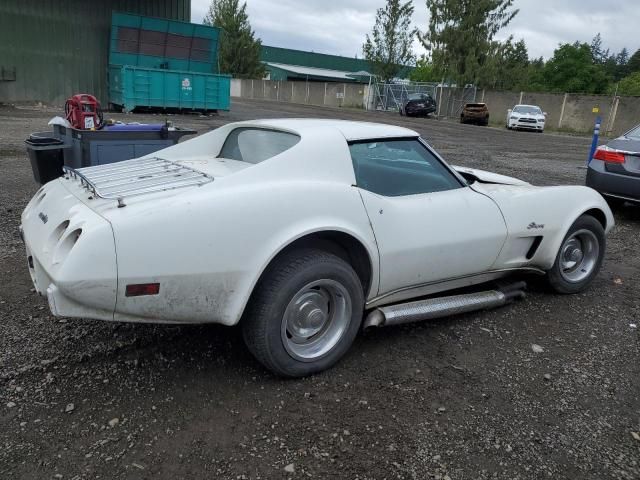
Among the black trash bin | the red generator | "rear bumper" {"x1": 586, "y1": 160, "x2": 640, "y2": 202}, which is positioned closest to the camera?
the black trash bin

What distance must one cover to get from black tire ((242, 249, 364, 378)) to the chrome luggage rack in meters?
0.60

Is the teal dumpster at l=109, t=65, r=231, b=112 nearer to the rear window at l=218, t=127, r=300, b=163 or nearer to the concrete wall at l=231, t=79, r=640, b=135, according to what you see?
the rear window at l=218, t=127, r=300, b=163

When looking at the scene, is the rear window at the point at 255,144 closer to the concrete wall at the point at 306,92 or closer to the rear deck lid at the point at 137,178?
the rear deck lid at the point at 137,178

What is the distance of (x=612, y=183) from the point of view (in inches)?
260

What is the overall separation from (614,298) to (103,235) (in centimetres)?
384

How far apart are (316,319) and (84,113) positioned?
154 inches

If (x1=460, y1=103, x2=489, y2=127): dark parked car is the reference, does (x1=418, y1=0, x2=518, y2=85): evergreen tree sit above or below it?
above

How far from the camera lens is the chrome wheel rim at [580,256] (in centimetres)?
407

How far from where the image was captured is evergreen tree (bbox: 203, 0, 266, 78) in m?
48.1

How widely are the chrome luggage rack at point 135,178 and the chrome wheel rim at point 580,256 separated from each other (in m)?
2.85

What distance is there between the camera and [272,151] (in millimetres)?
3188

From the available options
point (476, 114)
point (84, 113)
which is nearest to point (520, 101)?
point (476, 114)

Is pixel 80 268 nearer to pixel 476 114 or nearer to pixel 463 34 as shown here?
pixel 476 114

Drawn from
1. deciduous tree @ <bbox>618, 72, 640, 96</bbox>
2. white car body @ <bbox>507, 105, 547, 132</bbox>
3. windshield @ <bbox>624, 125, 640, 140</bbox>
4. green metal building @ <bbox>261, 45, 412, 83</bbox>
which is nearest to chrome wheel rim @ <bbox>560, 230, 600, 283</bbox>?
windshield @ <bbox>624, 125, 640, 140</bbox>
